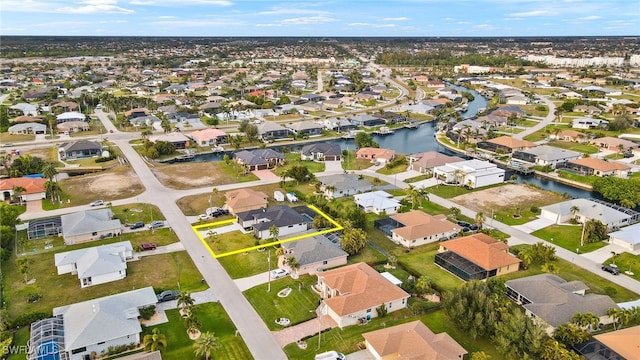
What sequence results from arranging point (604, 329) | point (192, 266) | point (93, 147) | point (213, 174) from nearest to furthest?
point (604, 329), point (192, 266), point (213, 174), point (93, 147)

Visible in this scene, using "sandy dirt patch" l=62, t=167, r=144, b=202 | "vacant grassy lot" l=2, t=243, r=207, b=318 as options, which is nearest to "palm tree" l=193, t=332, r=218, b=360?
"vacant grassy lot" l=2, t=243, r=207, b=318

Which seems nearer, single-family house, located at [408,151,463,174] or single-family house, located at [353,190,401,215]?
single-family house, located at [353,190,401,215]

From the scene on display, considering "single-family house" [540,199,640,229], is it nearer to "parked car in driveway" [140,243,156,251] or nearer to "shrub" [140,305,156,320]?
"parked car in driveway" [140,243,156,251]

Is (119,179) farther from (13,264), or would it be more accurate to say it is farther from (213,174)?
(13,264)

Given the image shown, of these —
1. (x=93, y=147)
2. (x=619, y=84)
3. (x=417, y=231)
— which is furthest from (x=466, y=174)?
(x=619, y=84)

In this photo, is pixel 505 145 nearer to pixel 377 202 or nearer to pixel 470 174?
pixel 470 174

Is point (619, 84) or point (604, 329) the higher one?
point (619, 84)
